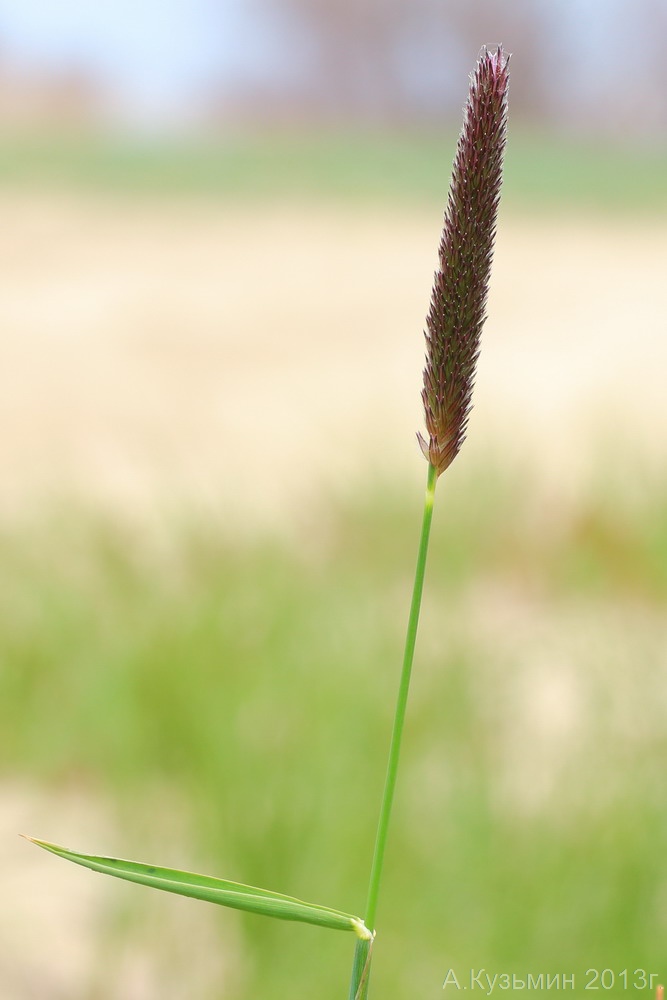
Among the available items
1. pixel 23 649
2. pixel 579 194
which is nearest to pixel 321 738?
pixel 23 649

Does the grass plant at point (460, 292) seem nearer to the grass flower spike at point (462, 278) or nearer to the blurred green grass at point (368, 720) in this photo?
the grass flower spike at point (462, 278)

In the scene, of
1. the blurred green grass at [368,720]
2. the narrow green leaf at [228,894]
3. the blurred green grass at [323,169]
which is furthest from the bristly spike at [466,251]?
the blurred green grass at [323,169]

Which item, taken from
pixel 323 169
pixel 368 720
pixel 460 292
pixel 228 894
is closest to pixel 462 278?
pixel 460 292

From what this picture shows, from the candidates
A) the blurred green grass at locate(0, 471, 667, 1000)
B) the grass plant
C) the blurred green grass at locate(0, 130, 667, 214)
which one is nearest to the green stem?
the grass plant

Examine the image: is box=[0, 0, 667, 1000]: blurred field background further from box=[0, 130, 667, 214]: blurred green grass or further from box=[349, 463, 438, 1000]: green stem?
box=[0, 130, 667, 214]: blurred green grass

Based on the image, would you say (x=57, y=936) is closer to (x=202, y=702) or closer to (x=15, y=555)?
(x=202, y=702)
